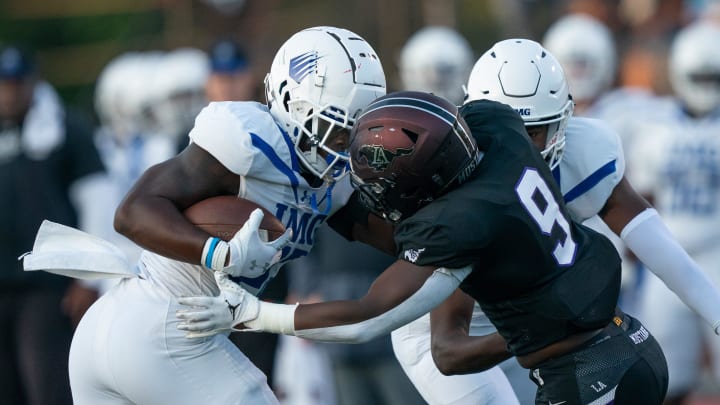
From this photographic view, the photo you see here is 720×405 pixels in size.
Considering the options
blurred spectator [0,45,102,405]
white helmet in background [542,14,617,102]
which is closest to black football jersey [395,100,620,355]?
blurred spectator [0,45,102,405]

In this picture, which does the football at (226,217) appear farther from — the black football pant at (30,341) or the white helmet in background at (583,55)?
the white helmet in background at (583,55)

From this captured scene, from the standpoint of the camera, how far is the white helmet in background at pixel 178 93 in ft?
29.9

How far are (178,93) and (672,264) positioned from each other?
553cm

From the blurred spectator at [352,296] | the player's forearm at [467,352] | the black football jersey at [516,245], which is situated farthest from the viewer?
the blurred spectator at [352,296]

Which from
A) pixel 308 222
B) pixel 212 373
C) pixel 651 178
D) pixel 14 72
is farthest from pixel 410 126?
pixel 651 178

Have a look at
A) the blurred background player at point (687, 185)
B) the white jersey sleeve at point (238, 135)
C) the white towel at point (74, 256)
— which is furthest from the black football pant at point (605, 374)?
the blurred background player at point (687, 185)

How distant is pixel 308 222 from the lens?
4004 mm

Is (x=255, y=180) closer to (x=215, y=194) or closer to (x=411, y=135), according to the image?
(x=215, y=194)

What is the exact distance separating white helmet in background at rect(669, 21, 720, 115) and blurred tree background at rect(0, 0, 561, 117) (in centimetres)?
413

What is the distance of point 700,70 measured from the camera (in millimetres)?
7547

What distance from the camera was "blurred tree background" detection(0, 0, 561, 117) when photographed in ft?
41.4

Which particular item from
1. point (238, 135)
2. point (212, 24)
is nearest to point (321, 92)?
point (238, 135)

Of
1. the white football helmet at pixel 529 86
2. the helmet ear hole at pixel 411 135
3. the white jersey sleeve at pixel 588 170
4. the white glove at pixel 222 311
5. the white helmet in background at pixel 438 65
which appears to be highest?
the helmet ear hole at pixel 411 135

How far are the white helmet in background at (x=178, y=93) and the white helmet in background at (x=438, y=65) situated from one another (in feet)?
4.88
